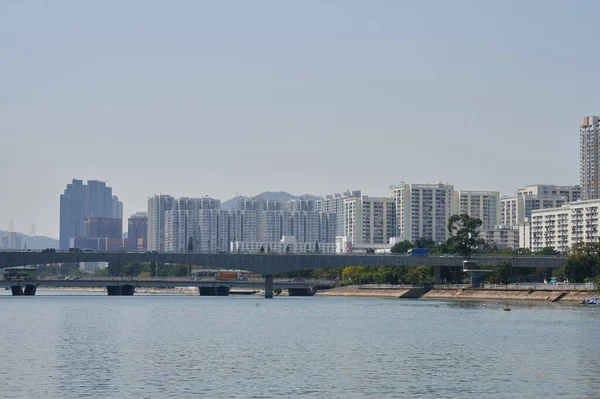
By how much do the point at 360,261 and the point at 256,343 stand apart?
103 metres

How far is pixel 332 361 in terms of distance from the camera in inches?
2427

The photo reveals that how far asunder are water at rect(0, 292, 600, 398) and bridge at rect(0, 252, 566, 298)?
63654 millimetres

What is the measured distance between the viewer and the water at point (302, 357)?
164 ft

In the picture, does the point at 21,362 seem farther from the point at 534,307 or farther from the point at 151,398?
the point at 534,307

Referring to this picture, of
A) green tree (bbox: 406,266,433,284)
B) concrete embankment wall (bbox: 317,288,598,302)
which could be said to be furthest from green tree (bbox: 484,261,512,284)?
green tree (bbox: 406,266,433,284)

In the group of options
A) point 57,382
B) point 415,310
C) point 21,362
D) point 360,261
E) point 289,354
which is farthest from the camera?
point 360,261

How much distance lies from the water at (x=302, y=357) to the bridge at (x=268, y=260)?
6365cm

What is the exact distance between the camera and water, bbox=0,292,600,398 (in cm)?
5000

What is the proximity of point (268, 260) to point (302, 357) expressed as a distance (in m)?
112

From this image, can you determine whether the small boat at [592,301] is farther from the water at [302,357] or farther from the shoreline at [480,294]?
the water at [302,357]

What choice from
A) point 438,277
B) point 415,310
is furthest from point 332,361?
point 438,277

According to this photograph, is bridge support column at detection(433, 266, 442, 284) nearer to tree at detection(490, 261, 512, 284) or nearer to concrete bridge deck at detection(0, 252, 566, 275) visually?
concrete bridge deck at detection(0, 252, 566, 275)

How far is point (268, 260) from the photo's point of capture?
17625 cm

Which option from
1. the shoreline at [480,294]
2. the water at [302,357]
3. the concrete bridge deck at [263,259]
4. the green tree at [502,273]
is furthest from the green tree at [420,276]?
the water at [302,357]
